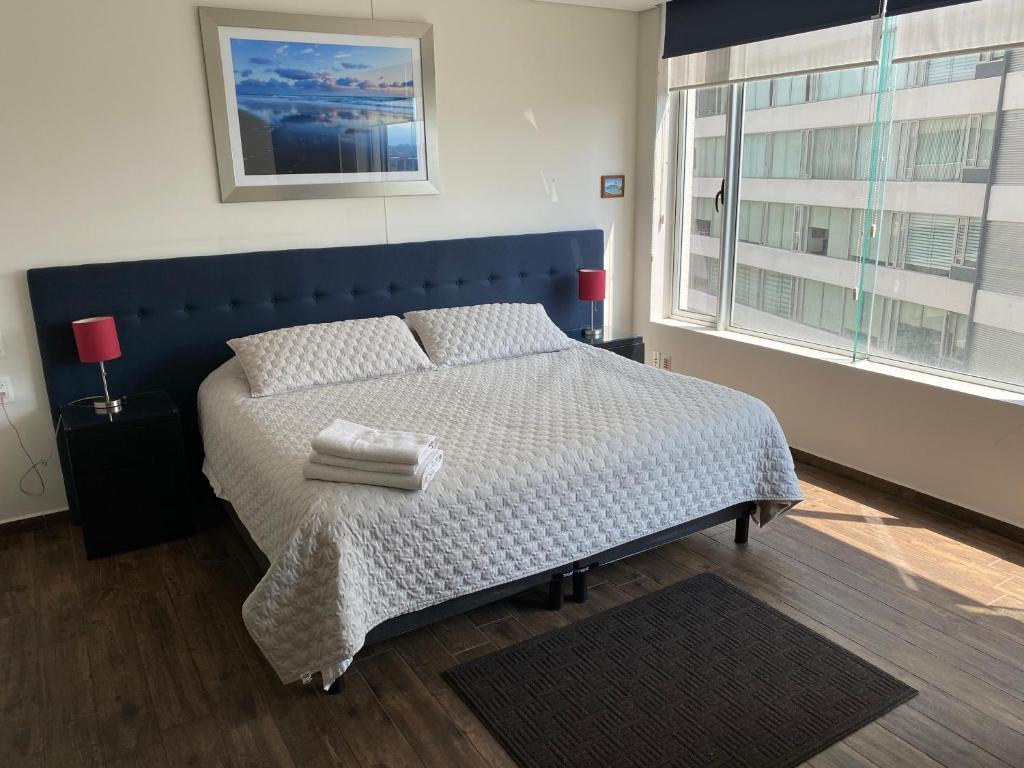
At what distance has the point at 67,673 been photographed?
7.83ft

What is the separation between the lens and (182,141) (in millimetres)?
3363

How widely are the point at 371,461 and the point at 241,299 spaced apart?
1.65 metres

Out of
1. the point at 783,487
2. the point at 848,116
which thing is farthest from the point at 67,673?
the point at 848,116

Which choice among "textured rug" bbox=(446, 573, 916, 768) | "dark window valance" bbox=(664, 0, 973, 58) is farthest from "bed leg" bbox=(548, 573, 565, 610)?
"dark window valance" bbox=(664, 0, 973, 58)

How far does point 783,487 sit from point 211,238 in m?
2.72

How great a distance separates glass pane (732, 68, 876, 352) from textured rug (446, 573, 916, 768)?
1.89 meters

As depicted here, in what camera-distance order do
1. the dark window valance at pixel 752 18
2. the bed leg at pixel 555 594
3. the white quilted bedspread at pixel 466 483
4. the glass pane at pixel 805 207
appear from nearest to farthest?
the white quilted bedspread at pixel 466 483 < the bed leg at pixel 555 594 < the dark window valance at pixel 752 18 < the glass pane at pixel 805 207

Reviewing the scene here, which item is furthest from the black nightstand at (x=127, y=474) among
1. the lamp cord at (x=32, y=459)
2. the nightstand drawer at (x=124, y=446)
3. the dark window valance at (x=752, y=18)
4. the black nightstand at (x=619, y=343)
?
the dark window valance at (x=752, y=18)

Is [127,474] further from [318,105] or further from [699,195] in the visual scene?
[699,195]

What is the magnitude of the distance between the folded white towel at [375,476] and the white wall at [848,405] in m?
2.34

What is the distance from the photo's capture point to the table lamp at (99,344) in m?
Answer: 3.06

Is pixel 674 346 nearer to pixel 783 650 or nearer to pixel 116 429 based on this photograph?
pixel 783 650

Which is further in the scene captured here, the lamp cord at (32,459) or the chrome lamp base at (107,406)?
the lamp cord at (32,459)

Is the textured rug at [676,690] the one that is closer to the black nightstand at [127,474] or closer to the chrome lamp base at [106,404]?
the black nightstand at [127,474]
